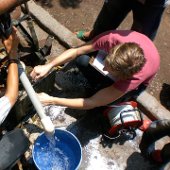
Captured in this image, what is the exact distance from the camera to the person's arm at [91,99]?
307 centimetres

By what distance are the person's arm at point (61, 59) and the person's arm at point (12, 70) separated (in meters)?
0.37

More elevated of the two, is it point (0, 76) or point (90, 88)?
point (0, 76)

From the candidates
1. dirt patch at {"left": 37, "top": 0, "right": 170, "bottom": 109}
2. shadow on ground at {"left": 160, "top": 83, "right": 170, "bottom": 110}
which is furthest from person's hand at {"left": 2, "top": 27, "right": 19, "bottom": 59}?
shadow on ground at {"left": 160, "top": 83, "right": 170, "bottom": 110}

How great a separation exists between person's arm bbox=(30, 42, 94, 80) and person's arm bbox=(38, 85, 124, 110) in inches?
8.2

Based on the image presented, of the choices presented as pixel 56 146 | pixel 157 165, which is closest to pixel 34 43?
pixel 56 146

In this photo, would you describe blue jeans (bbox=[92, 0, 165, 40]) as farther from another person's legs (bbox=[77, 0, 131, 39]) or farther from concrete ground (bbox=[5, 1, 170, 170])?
concrete ground (bbox=[5, 1, 170, 170])

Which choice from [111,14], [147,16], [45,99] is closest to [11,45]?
[45,99]

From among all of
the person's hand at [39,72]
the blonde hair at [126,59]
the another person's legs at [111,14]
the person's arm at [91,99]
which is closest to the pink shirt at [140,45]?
Result: the person's arm at [91,99]

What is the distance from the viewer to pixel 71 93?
392cm

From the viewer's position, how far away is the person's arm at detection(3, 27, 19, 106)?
2.78 m

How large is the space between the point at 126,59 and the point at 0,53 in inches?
53.9

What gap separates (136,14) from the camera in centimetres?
341

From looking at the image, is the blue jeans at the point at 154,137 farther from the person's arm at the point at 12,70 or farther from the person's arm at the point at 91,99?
the person's arm at the point at 12,70

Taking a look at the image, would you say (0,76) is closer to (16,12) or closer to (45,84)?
(45,84)
